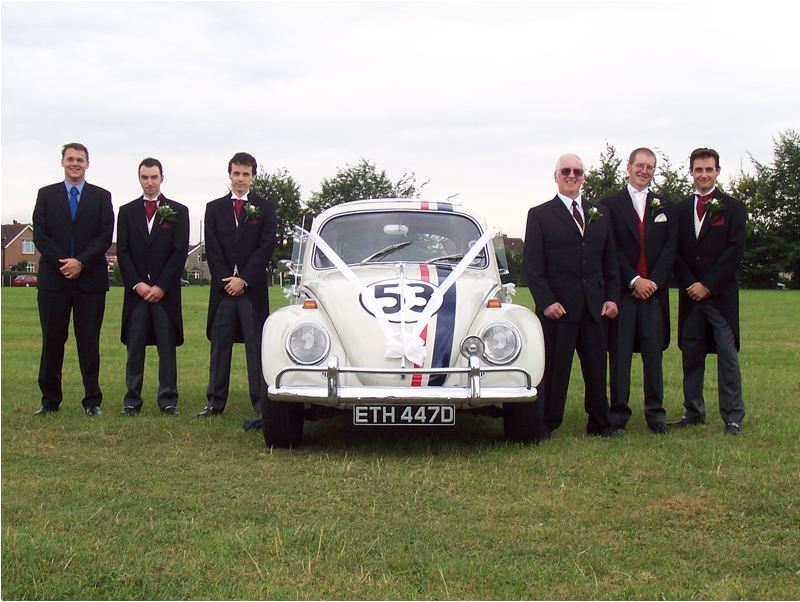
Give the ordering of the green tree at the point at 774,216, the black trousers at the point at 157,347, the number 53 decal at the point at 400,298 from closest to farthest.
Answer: the number 53 decal at the point at 400,298
the black trousers at the point at 157,347
the green tree at the point at 774,216

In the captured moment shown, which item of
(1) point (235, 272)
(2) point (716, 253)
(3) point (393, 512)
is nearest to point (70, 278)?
(1) point (235, 272)

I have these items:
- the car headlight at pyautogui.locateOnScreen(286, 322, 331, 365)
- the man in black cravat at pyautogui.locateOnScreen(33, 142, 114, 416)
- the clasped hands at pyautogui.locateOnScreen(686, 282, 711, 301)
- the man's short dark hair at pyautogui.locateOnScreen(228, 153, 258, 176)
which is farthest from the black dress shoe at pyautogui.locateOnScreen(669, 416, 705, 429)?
the man in black cravat at pyautogui.locateOnScreen(33, 142, 114, 416)

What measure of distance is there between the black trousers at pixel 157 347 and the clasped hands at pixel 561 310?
3428mm

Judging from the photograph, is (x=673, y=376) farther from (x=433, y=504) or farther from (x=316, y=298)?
(x=433, y=504)

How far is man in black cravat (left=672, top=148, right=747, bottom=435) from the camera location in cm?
737

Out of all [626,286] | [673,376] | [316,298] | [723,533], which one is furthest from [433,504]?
[673,376]

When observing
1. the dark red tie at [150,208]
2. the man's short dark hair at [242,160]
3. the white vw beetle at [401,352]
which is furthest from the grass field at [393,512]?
the man's short dark hair at [242,160]

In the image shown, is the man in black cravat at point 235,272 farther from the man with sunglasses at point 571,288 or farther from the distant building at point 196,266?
the distant building at point 196,266

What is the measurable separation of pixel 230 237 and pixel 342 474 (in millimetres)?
3171

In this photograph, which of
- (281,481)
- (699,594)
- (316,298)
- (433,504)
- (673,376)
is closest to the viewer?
(699,594)

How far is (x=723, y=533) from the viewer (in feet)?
14.8

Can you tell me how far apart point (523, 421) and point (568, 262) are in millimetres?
1357

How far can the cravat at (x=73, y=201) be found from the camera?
27.2ft

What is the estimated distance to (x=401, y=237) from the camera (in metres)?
7.83
